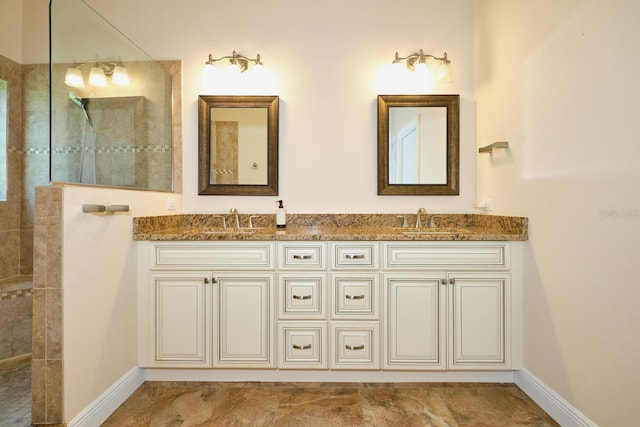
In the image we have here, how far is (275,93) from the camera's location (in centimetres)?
231

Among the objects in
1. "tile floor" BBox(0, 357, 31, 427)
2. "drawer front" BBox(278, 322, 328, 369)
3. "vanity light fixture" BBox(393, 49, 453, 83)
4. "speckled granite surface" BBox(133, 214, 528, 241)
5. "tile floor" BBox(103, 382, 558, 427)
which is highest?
"vanity light fixture" BBox(393, 49, 453, 83)

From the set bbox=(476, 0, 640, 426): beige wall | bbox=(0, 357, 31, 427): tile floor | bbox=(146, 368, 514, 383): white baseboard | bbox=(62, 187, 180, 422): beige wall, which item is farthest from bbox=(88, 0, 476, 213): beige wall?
bbox=(0, 357, 31, 427): tile floor

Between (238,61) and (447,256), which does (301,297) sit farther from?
(238,61)

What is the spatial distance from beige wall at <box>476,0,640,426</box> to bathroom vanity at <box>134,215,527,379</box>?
23 centimetres

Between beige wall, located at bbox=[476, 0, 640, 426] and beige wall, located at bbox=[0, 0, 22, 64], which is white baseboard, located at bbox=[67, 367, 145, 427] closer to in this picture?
beige wall, located at bbox=[476, 0, 640, 426]

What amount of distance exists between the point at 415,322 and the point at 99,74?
2184mm

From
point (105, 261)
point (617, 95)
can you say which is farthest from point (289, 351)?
point (617, 95)

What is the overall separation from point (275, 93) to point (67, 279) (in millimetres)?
1625

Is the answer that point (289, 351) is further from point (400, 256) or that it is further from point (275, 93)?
point (275, 93)

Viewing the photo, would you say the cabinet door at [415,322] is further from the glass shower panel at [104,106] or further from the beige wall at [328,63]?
the glass shower panel at [104,106]

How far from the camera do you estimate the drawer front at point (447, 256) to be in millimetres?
1787

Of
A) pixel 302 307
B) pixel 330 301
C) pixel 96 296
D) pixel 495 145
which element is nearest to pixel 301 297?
pixel 302 307

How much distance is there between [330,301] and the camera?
1.80 m

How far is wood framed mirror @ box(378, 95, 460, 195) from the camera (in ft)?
7.47
